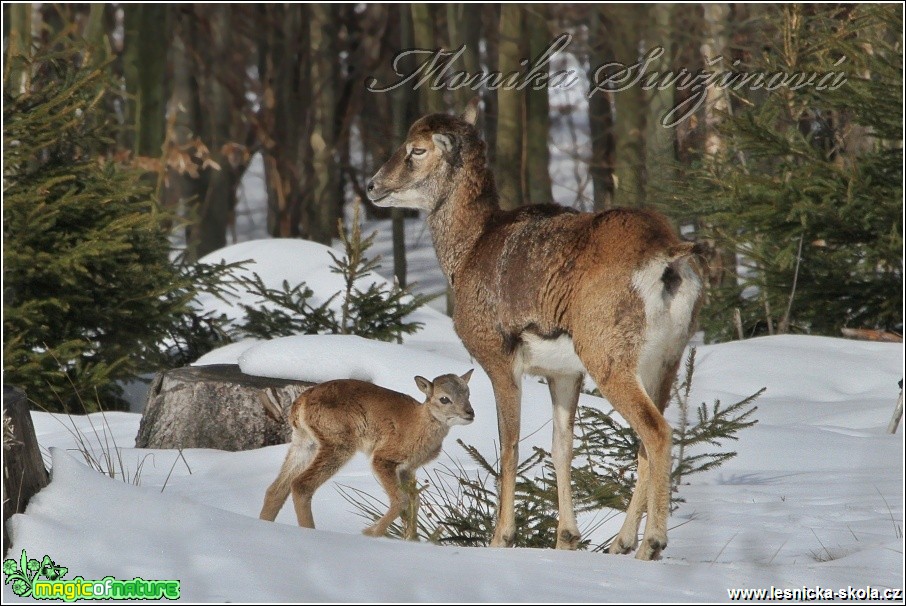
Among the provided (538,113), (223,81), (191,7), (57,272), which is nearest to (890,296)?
(57,272)

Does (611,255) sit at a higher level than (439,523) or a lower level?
higher

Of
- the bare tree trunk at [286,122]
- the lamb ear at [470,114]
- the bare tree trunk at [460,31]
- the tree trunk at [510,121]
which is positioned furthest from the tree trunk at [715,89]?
the bare tree trunk at [286,122]

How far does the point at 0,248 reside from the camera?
3727mm

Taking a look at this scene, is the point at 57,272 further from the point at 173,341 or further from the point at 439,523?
the point at 439,523

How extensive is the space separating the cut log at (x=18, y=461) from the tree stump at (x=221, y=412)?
12.2ft

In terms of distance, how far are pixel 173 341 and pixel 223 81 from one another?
12225 mm

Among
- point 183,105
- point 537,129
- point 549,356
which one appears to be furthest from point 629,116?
point 549,356

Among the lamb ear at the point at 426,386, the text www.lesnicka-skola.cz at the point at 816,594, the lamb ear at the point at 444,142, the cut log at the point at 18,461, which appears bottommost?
the text www.lesnicka-skola.cz at the point at 816,594

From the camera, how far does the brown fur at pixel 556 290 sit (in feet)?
17.2

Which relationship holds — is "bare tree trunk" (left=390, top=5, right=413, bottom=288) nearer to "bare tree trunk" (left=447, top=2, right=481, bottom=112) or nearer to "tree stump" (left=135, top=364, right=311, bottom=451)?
"bare tree trunk" (left=447, top=2, right=481, bottom=112)

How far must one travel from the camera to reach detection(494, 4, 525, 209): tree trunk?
15555 millimetres

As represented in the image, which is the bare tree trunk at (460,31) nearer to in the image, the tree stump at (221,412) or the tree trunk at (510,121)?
the tree trunk at (510,121)

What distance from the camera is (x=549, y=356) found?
5.69 meters

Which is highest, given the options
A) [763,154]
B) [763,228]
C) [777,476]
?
[763,154]
